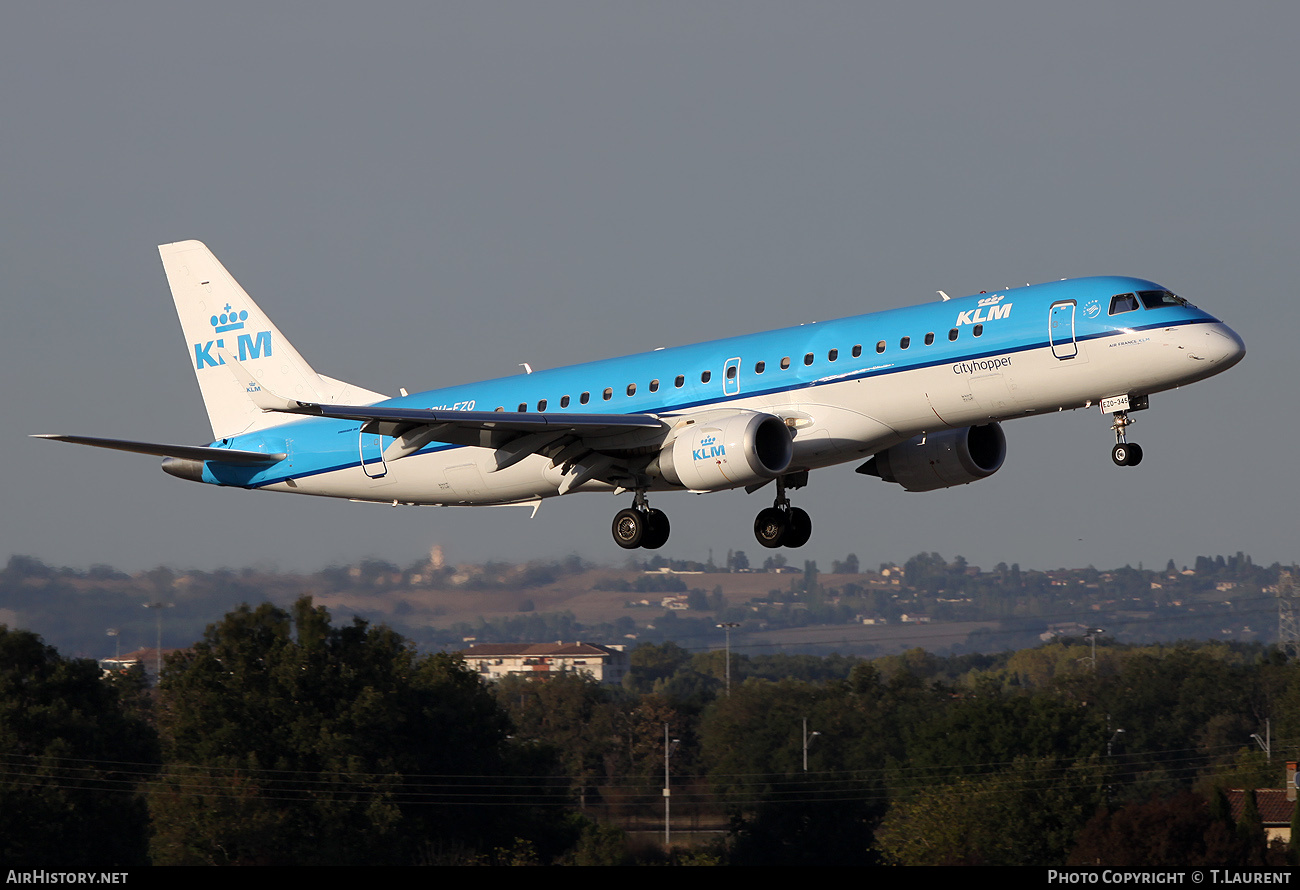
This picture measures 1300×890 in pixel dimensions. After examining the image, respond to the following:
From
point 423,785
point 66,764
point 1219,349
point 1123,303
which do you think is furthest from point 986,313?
point 423,785

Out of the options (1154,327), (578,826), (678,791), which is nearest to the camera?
(1154,327)

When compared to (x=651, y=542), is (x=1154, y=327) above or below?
above

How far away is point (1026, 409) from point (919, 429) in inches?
94.5

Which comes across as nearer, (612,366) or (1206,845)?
(612,366)

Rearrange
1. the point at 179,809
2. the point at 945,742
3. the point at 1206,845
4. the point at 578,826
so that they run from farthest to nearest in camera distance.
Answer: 1. the point at 945,742
2. the point at 578,826
3. the point at 179,809
4. the point at 1206,845

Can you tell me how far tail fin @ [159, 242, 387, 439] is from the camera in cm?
4647

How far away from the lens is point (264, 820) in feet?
267

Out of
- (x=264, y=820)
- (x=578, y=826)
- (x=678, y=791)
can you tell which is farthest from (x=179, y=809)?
(x=678, y=791)

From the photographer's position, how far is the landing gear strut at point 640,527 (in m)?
38.5

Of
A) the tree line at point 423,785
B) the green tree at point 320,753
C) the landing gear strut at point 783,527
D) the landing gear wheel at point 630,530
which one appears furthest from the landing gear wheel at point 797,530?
the green tree at point 320,753

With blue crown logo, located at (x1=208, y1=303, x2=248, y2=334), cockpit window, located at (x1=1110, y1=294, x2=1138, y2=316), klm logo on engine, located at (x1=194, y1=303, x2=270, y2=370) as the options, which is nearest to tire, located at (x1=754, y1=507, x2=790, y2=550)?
cockpit window, located at (x1=1110, y1=294, x2=1138, y2=316)

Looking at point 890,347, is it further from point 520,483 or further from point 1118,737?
point 1118,737

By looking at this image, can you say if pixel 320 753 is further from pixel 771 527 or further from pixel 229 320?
pixel 771 527

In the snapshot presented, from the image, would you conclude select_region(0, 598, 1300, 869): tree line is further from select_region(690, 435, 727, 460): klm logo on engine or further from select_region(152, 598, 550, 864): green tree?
select_region(690, 435, 727, 460): klm logo on engine
